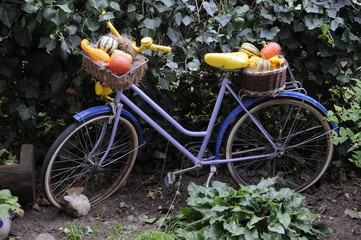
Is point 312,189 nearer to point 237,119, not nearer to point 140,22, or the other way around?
point 237,119

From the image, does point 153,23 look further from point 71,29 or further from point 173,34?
point 71,29

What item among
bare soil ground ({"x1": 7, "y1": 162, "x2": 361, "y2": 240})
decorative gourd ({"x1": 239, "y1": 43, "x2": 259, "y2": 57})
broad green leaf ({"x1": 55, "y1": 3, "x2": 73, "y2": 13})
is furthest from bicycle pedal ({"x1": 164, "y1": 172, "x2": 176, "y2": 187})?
broad green leaf ({"x1": 55, "y1": 3, "x2": 73, "y2": 13})

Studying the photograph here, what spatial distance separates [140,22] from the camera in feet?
13.1

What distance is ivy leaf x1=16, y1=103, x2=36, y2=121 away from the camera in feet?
13.8

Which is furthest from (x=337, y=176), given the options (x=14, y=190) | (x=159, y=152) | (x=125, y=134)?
(x=14, y=190)

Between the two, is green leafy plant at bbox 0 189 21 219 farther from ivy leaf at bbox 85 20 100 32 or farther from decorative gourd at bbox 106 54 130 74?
ivy leaf at bbox 85 20 100 32

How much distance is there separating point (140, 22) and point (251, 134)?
4.60ft

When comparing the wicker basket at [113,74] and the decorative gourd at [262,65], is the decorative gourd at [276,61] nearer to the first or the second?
the decorative gourd at [262,65]

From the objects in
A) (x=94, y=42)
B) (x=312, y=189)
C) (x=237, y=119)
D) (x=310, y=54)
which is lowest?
(x=312, y=189)

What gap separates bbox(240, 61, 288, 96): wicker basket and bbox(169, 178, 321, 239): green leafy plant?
0.64 metres

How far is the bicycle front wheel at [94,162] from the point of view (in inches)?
165

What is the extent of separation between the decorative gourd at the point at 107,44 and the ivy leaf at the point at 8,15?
596 millimetres

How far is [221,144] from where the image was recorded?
14.9 feet

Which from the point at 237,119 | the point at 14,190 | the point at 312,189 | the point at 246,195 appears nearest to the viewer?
the point at 246,195
